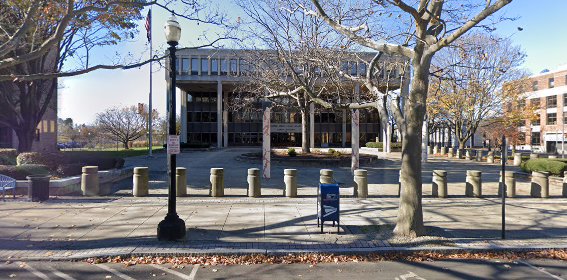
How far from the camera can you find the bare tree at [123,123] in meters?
58.4

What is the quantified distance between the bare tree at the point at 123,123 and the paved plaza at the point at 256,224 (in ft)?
167

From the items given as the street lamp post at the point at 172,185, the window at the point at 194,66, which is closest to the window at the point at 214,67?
the window at the point at 194,66

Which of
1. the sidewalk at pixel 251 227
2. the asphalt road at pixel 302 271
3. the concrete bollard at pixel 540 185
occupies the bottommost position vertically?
the asphalt road at pixel 302 271

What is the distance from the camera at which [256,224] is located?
8.28 metres

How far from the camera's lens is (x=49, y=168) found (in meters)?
14.4

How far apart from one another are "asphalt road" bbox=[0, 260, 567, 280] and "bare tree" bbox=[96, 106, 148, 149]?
182 ft

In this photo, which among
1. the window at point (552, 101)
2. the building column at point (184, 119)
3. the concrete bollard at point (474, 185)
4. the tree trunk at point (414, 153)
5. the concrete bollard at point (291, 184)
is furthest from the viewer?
the window at point (552, 101)

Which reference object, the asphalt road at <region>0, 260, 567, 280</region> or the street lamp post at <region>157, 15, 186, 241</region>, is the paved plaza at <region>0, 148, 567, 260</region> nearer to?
the street lamp post at <region>157, 15, 186, 241</region>

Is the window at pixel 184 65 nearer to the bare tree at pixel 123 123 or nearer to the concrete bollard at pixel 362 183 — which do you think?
the bare tree at pixel 123 123

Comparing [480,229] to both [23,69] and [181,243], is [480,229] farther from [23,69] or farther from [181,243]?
[23,69]

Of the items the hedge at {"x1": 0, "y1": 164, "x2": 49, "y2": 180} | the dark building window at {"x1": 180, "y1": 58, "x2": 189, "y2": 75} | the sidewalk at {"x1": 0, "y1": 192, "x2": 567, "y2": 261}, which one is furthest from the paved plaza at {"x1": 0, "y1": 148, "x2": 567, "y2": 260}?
the dark building window at {"x1": 180, "y1": 58, "x2": 189, "y2": 75}

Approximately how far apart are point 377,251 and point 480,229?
3.04 meters

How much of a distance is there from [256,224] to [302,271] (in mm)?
2754

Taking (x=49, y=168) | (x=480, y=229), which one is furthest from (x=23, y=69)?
(x=480, y=229)
